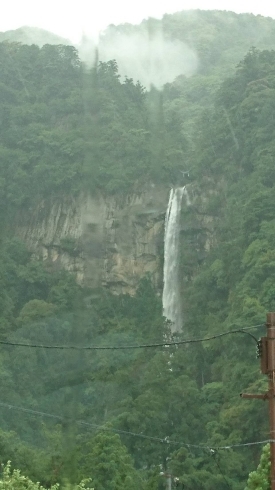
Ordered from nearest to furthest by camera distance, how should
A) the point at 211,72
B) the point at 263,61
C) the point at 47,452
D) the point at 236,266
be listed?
the point at 47,452, the point at 236,266, the point at 263,61, the point at 211,72

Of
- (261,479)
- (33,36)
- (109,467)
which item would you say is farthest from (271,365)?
(33,36)

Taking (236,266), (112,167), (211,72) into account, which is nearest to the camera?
(236,266)

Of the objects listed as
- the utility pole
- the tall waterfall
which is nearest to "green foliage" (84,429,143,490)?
Result: the utility pole

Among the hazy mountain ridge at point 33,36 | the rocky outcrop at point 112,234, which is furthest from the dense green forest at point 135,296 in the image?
the hazy mountain ridge at point 33,36

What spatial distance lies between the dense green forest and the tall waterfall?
46 centimetres

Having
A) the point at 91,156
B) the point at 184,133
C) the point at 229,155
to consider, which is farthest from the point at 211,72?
the point at 91,156

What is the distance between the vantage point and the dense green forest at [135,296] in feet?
86.0

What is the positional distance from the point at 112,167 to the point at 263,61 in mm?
9876

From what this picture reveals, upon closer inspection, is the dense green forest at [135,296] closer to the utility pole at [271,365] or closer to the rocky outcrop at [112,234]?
the rocky outcrop at [112,234]

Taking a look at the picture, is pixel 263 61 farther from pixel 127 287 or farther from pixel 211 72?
pixel 211 72

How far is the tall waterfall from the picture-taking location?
45125 mm

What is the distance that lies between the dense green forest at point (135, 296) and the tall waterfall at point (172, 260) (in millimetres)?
459

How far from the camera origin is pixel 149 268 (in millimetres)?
48219

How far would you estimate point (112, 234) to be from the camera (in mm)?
47688
